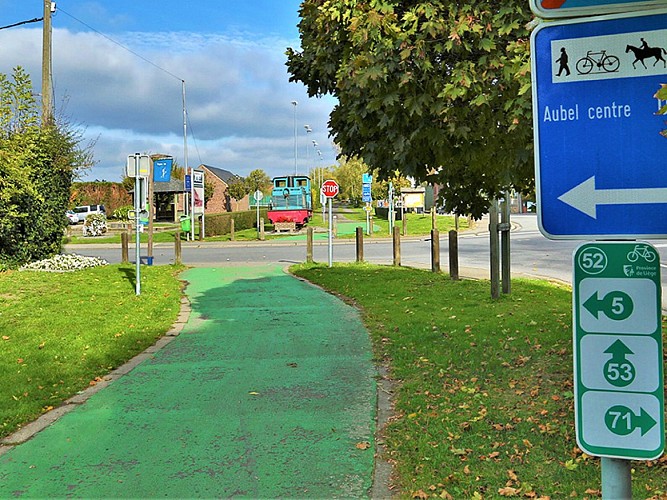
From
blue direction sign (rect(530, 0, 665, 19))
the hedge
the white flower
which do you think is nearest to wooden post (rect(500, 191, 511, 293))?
blue direction sign (rect(530, 0, 665, 19))

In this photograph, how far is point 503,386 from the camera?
18.0 ft

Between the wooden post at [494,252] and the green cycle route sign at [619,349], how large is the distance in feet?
28.7

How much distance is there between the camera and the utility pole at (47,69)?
18.0m

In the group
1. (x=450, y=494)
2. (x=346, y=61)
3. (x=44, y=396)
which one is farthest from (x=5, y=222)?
(x=450, y=494)

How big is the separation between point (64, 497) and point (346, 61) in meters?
3.74

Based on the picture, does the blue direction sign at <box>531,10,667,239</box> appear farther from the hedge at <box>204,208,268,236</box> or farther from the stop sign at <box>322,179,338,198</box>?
the hedge at <box>204,208,268,236</box>

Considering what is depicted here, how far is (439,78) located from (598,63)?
3.40 metres

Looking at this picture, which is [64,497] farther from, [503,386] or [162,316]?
[162,316]

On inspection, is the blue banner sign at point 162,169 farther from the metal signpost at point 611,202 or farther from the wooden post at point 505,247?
the metal signpost at point 611,202

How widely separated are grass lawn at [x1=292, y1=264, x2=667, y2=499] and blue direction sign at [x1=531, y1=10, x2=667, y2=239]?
234 centimetres

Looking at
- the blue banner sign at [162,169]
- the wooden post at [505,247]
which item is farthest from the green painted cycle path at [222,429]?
the blue banner sign at [162,169]

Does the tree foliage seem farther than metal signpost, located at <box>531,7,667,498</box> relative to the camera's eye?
Yes

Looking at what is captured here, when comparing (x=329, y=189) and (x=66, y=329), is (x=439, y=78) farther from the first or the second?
(x=329, y=189)

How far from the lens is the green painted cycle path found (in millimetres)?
3840
